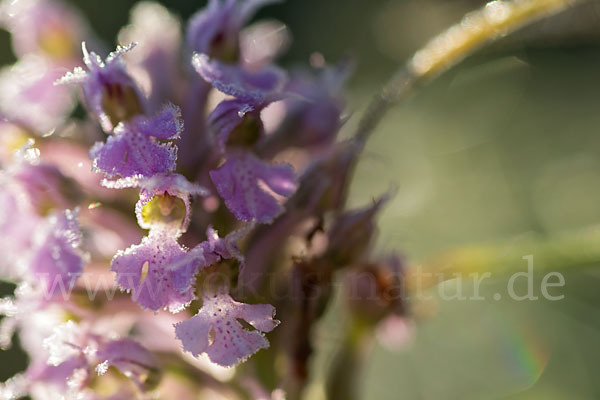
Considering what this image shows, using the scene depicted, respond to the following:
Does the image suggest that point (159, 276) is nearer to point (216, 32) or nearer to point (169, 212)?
point (169, 212)

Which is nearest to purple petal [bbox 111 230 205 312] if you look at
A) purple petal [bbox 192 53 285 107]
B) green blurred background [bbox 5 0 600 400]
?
purple petal [bbox 192 53 285 107]

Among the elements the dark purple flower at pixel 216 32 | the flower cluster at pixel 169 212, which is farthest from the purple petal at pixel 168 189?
the dark purple flower at pixel 216 32

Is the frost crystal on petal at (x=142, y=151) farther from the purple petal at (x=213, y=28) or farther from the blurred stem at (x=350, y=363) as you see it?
the blurred stem at (x=350, y=363)

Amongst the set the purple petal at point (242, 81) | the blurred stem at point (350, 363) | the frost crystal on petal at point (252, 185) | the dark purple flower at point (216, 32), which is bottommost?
the blurred stem at point (350, 363)

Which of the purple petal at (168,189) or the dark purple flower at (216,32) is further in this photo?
the dark purple flower at (216,32)

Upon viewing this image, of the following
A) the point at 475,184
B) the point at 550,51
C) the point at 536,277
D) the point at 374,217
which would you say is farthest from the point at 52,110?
the point at 550,51

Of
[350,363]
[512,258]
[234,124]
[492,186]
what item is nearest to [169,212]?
[234,124]
